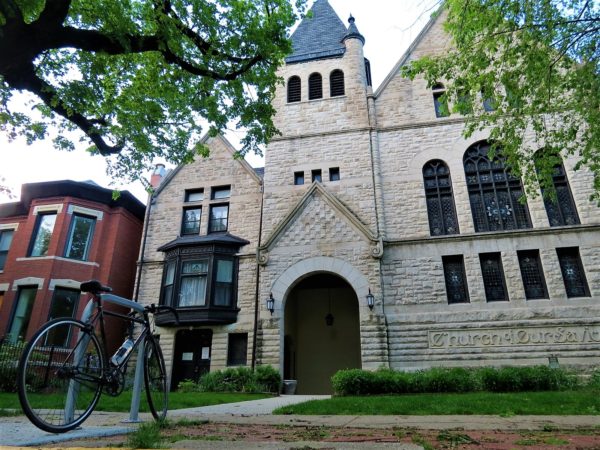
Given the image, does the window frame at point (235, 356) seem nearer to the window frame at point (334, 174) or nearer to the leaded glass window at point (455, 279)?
the window frame at point (334, 174)

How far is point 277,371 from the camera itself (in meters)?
13.9

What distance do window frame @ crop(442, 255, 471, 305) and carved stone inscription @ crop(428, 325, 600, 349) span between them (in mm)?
1196

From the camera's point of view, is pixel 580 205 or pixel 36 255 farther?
pixel 36 255

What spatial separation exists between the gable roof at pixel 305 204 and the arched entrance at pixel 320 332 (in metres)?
2.75

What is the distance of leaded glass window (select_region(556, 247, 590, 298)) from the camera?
13625mm

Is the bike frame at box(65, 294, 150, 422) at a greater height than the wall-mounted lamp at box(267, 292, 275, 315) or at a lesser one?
lesser

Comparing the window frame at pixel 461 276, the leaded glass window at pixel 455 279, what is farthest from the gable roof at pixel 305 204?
the leaded glass window at pixel 455 279

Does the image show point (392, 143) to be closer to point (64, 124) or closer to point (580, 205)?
point (580, 205)

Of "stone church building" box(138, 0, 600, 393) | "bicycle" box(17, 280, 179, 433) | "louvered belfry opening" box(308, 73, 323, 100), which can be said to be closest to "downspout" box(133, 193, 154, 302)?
"stone church building" box(138, 0, 600, 393)

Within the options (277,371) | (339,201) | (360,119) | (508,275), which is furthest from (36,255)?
(508,275)

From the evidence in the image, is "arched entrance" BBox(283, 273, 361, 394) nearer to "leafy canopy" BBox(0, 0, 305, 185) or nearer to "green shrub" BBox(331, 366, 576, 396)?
"green shrub" BBox(331, 366, 576, 396)

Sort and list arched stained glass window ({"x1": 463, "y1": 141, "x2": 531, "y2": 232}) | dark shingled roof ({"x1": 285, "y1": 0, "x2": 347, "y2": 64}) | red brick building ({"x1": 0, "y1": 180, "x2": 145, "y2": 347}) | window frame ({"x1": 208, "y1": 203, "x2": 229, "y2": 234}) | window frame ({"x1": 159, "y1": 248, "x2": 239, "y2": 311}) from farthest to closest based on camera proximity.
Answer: dark shingled roof ({"x1": 285, "y1": 0, "x2": 347, "y2": 64}), window frame ({"x1": 208, "y1": 203, "x2": 229, "y2": 234}), red brick building ({"x1": 0, "y1": 180, "x2": 145, "y2": 347}), window frame ({"x1": 159, "y1": 248, "x2": 239, "y2": 311}), arched stained glass window ({"x1": 463, "y1": 141, "x2": 531, "y2": 232})

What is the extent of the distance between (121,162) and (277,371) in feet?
29.5

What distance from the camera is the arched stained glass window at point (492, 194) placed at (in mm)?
14992
